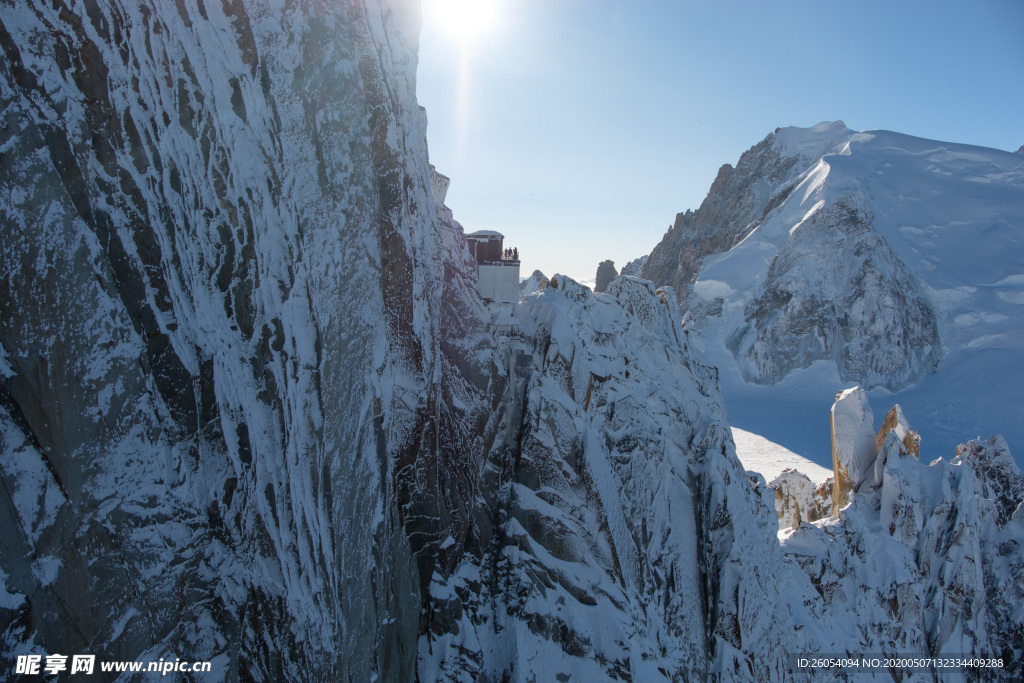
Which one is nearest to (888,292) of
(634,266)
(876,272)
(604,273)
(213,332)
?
(876,272)

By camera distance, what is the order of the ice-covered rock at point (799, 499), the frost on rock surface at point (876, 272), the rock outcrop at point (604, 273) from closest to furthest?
the ice-covered rock at point (799, 499) < the frost on rock surface at point (876, 272) < the rock outcrop at point (604, 273)

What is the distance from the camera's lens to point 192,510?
373 cm

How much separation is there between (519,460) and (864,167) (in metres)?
38.7

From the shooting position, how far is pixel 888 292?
81.7 ft

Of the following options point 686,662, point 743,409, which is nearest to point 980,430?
point 743,409

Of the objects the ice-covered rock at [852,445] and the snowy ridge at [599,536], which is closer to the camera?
the snowy ridge at [599,536]

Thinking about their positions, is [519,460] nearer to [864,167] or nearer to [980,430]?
[980,430]

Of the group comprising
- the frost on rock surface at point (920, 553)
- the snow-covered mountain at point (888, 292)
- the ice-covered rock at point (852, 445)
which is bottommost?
the frost on rock surface at point (920, 553)

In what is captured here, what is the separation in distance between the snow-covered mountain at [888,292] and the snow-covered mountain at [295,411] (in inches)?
712

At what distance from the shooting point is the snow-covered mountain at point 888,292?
2266 cm

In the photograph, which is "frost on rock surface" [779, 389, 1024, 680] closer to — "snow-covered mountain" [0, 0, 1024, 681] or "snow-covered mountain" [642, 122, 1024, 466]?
"snow-covered mountain" [0, 0, 1024, 681]

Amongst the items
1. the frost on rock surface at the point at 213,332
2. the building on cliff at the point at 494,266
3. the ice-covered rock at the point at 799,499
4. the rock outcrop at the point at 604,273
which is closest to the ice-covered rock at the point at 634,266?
the rock outcrop at the point at 604,273

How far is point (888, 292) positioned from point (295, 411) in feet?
93.6

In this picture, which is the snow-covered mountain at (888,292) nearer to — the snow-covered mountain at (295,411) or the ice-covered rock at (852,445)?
the ice-covered rock at (852,445)
